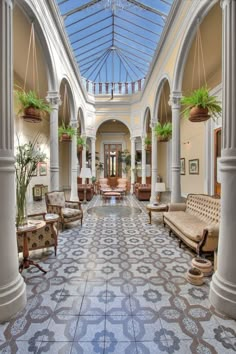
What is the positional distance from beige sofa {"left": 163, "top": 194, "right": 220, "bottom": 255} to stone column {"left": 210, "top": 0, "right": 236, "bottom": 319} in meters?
0.93

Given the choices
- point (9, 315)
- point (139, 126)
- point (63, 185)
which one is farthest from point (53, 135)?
point (63, 185)

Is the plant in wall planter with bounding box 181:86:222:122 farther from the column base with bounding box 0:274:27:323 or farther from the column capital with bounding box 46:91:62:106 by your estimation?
the column base with bounding box 0:274:27:323

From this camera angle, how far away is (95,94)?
13.4m

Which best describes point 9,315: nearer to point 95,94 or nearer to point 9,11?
point 9,11

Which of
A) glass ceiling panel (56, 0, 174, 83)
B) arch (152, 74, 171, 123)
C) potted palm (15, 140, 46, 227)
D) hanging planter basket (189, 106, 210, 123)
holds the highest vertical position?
glass ceiling panel (56, 0, 174, 83)

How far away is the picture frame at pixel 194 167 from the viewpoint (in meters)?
9.12

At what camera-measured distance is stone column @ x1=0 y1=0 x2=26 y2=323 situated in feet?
6.98

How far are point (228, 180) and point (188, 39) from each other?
4313 millimetres

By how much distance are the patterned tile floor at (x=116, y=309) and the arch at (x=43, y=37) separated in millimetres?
4539

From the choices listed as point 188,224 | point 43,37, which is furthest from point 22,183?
point 43,37

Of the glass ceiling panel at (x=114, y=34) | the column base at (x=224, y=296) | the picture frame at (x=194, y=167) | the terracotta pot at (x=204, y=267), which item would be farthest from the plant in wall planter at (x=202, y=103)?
the picture frame at (x=194, y=167)

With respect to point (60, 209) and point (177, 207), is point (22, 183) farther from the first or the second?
point (177, 207)

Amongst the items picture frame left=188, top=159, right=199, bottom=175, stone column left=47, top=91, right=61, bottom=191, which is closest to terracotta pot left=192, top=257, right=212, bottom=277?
stone column left=47, top=91, right=61, bottom=191

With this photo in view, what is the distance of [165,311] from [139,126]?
11.4m
